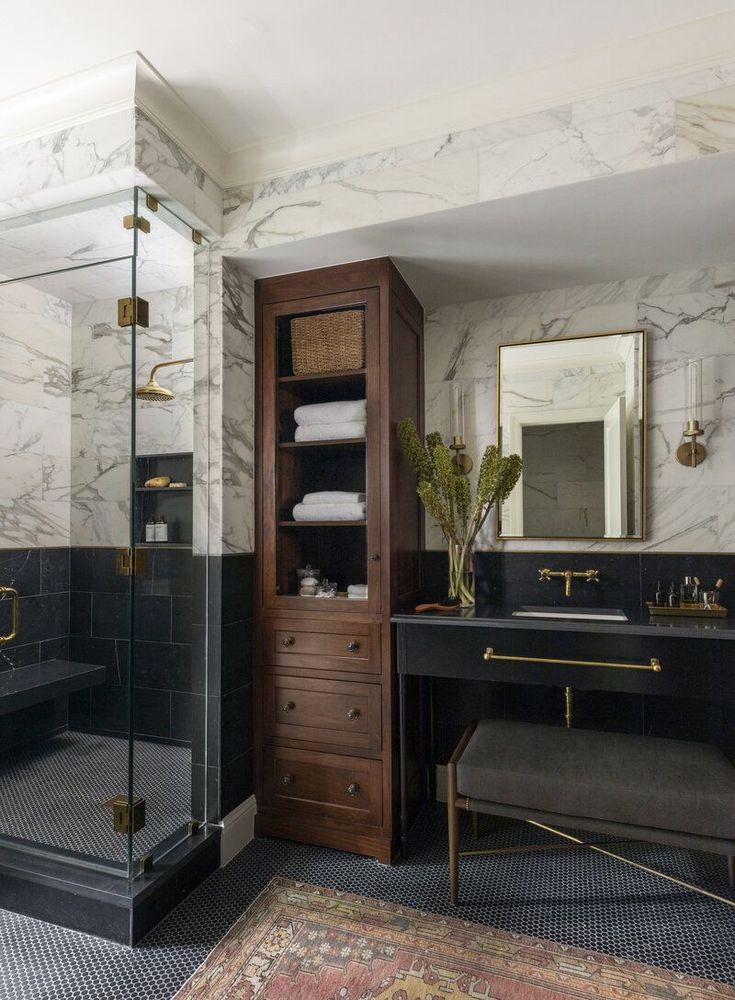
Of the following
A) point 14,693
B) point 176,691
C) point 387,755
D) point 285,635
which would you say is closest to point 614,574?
point 387,755

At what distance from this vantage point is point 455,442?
263 cm

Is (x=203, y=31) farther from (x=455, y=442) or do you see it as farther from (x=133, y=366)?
(x=455, y=442)

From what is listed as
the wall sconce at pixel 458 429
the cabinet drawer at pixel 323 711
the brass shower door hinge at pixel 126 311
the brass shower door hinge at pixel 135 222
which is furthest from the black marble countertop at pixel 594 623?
A: the brass shower door hinge at pixel 135 222

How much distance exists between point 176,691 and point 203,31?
2089 mm

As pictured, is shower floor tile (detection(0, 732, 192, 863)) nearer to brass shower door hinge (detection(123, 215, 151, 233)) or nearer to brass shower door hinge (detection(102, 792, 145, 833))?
brass shower door hinge (detection(102, 792, 145, 833))

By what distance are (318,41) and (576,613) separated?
212cm

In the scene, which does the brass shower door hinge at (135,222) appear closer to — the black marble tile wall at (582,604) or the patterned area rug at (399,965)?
the black marble tile wall at (582,604)

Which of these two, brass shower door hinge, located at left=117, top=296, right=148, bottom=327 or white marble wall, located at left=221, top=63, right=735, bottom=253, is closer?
white marble wall, located at left=221, top=63, right=735, bottom=253

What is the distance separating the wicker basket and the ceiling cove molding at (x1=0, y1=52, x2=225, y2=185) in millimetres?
697

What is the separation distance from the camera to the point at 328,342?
7.69 ft

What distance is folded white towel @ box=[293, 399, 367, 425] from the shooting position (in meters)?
2.29

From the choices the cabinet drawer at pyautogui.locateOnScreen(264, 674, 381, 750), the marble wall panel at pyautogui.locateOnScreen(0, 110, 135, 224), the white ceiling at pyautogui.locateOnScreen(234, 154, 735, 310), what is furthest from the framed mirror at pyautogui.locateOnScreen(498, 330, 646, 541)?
the marble wall panel at pyautogui.locateOnScreen(0, 110, 135, 224)

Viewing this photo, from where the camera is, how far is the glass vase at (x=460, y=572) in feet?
7.88

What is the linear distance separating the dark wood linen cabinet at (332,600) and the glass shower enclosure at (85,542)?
45 centimetres
